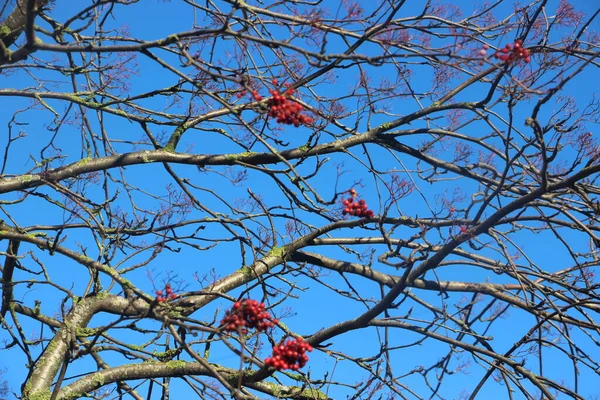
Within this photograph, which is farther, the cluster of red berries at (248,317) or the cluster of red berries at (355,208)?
the cluster of red berries at (355,208)

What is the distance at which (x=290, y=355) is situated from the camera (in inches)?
117

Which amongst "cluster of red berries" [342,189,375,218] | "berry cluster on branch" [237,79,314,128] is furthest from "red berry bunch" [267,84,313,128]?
"cluster of red berries" [342,189,375,218]

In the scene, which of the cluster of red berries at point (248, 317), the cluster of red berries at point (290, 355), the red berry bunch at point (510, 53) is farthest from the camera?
the red berry bunch at point (510, 53)

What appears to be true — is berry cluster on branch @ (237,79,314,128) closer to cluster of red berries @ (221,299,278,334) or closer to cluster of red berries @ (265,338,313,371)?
cluster of red berries @ (221,299,278,334)

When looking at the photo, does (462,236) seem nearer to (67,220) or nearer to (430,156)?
(430,156)

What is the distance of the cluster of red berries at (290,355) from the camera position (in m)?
2.95

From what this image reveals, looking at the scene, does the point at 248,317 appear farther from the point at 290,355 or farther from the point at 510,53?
the point at 510,53

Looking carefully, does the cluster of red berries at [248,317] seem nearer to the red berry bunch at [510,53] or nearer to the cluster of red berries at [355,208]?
the cluster of red berries at [355,208]

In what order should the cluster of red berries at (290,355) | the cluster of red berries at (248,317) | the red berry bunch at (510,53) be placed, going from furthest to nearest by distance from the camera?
the red berry bunch at (510,53)
the cluster of red berries at (290,355)
the cluster of red berries at (248,317)

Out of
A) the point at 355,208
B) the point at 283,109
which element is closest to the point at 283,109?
the point at 283,109

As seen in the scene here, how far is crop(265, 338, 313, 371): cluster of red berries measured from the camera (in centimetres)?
295

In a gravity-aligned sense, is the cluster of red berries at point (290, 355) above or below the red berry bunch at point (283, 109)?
below

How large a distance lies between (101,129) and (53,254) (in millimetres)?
1830

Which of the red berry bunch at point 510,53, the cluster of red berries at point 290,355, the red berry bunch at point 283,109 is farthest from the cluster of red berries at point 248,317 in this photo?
the red berry bunch at point 510,53
